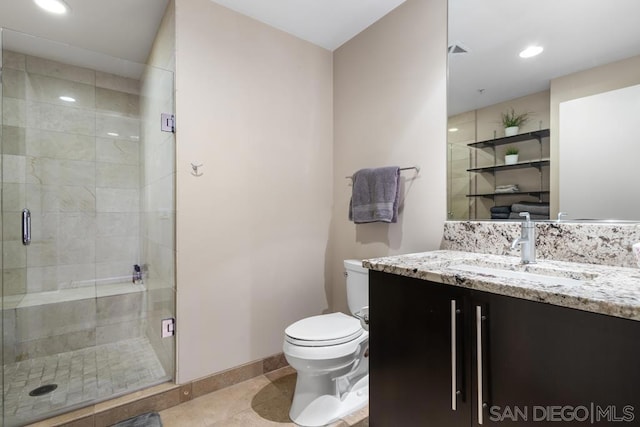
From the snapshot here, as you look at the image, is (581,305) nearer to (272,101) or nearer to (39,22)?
(272,101)

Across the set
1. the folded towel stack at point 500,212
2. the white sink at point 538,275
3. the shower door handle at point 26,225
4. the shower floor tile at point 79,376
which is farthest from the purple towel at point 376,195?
the shower door handle at point 26,225

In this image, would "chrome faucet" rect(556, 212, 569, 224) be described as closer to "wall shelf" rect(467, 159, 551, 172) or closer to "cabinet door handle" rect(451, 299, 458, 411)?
"wall shelf" rect(467, 159, 551, 172)

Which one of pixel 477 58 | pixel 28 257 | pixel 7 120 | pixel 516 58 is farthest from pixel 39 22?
pixel 516 58

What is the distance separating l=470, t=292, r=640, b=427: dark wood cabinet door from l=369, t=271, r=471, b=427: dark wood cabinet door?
6 centimetres

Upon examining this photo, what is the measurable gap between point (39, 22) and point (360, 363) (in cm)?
303

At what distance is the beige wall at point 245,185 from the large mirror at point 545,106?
1039 mm

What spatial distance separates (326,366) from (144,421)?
1.00m

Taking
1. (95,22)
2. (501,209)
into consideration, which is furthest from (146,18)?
(501,209)

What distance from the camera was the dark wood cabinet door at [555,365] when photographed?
0.66m

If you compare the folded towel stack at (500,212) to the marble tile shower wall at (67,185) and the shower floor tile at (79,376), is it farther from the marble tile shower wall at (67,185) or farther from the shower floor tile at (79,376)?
the marble tile shower wall at (67,185)

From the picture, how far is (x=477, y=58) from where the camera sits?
160 cm

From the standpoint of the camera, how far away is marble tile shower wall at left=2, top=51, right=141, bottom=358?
182 cm

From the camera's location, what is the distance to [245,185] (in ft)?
6.59

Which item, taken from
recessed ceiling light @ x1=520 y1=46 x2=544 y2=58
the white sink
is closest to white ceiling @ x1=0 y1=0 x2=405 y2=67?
recessed ceiling light @ x1=520 y1=46 x2=544 y2=58
